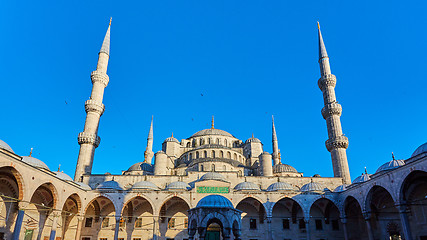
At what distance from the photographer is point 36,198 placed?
2055 cm

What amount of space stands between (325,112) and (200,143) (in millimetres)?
16036

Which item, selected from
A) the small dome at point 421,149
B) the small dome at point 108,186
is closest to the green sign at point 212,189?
the small dome at point 108,186

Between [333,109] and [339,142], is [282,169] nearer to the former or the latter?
[339,142]

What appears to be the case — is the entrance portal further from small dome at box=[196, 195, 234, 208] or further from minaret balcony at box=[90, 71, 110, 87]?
minaret balcony at box=[90, 71, 110, 87]

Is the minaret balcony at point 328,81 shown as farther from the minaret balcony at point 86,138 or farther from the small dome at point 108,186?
the minaret balcony at point 86,138

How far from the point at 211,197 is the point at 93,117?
74.8ft

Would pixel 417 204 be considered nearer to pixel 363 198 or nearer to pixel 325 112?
pixel 363 198

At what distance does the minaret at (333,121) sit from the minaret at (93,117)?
24859mm

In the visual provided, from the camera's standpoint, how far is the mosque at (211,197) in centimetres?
1648

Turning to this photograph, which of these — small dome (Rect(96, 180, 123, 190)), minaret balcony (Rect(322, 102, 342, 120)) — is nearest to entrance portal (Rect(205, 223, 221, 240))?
small dome (Rect(96, 180, 123, 190))

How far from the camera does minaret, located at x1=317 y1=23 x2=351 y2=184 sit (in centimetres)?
2944


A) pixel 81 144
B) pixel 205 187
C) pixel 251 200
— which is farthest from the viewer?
pixel 81 144

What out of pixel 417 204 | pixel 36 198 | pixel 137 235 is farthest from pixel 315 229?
A: pixel 36 198

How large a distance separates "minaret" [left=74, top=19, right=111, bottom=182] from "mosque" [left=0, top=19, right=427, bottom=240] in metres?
0.11
